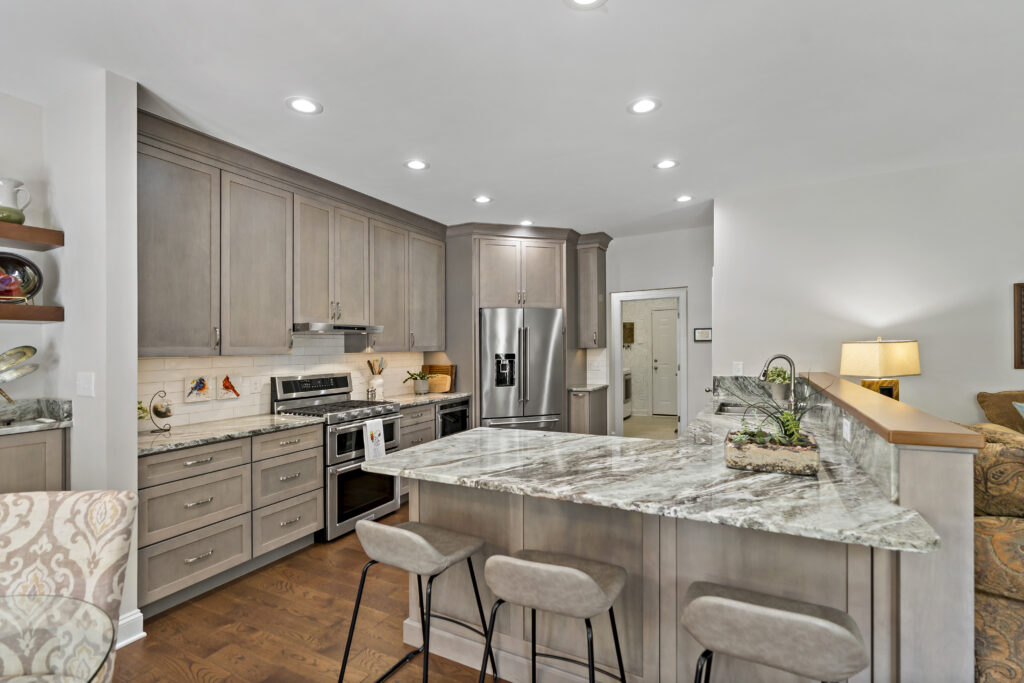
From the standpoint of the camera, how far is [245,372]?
11.7 ft

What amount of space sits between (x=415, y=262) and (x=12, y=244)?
111 inches

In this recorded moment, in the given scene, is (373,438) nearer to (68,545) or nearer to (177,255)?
(177,255)

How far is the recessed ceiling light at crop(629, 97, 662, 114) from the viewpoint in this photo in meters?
2.57

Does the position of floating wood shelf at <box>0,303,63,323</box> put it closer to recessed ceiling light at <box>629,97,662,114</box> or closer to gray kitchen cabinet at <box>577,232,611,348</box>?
recessed ceiling light at <box>629,97,662,114</box>

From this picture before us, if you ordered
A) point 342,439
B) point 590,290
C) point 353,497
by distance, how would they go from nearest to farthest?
1. point 342,439
2. point 353,497
3. point 590,290

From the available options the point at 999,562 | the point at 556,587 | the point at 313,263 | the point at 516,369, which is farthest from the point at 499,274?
the point at 999,562

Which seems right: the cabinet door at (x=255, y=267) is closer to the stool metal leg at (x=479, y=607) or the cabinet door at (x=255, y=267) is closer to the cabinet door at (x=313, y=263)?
the cabinet door at (x=313, y=263)

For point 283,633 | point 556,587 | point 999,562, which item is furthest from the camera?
point 283,633

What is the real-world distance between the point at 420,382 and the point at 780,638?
402 centimetres

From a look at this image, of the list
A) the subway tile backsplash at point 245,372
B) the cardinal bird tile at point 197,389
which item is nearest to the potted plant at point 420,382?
the subway tile backsplash at point 245,372

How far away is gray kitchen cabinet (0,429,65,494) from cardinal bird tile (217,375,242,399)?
105 cm

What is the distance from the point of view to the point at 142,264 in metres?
2.65

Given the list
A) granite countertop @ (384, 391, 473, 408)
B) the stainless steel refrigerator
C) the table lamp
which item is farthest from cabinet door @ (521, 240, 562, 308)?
the table lamp

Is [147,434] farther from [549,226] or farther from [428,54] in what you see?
[549,226]
